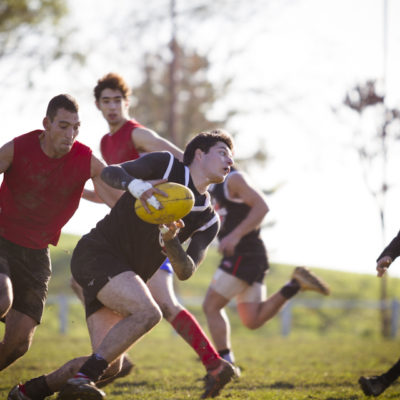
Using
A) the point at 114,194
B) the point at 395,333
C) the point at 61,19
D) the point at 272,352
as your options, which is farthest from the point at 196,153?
the point at 61,19

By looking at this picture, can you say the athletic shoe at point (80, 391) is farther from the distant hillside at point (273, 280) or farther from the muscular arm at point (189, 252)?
the distant hillside at point (273, 280)

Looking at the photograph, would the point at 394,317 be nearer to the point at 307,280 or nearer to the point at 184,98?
the point at 307,280

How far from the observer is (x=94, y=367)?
160 inches

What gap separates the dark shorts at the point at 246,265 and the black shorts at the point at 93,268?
10.4 feet

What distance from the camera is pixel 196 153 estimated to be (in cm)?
487

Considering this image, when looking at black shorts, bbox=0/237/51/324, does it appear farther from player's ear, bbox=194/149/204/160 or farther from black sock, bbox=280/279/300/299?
black sock, bbox=280/279/300/299

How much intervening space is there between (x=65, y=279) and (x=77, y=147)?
28088 millimetres

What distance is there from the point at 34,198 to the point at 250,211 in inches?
121

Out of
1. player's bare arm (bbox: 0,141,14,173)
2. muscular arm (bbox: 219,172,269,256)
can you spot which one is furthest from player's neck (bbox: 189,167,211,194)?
muscular arm (bbox: 219,172,269,256)

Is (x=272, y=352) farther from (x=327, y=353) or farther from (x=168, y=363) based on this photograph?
(x=168, y=363)

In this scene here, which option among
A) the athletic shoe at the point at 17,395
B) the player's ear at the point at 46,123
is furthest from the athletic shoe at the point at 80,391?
the player's ear at the point at 46,123

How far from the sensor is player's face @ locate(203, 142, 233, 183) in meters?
4.72

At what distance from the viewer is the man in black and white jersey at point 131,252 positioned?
419 cm

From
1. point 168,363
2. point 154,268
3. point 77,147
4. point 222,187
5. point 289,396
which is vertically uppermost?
point 77,147
